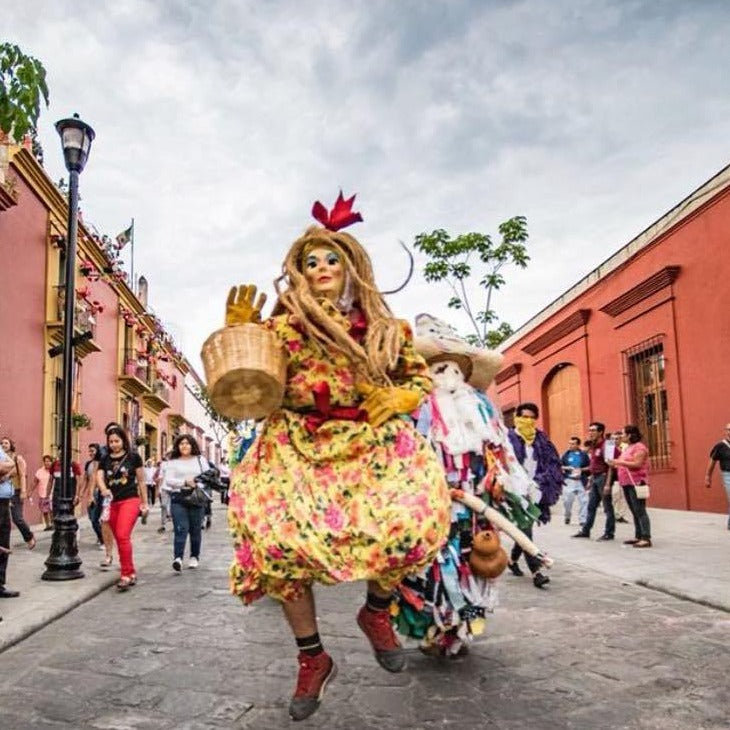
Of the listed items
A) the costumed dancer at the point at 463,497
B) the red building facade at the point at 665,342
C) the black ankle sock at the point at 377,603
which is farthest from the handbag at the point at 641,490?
the black ankle sock at the point at 377,603

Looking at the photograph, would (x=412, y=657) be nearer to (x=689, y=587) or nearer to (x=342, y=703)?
(x=342, y=703)

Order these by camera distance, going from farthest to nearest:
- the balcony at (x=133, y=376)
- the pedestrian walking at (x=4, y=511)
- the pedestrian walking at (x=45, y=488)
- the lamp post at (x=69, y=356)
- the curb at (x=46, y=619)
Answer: the balcony at (x=133, y=376) → the pedestrian walking at (x=45, y=488) → the lamp post at (x=69, y=356) → the pedestrian walking at (x=4, y=511) → the curb at (x=46, y=619)

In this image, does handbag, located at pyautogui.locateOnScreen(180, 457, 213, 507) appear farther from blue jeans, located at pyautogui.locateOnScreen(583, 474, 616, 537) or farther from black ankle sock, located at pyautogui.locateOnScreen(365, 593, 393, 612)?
black ankle sock, located at pyautogui.locateOnScreen(365, 593, 393, 612)

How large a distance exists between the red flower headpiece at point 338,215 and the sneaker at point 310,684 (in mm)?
1761

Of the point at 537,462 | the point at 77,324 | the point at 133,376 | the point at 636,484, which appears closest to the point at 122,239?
the point at 133,376

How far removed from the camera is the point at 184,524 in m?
8.66

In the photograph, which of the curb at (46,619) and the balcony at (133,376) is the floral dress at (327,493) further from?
the balcony at (133,376)

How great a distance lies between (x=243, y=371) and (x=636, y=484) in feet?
26.8

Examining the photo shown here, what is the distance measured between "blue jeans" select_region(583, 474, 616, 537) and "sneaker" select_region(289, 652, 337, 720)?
27.1 feet

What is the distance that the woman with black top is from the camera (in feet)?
25.1

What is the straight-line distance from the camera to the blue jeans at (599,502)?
34.8ft

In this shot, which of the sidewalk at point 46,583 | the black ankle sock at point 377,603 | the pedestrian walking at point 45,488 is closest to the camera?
the black ankle sock at point 377,603

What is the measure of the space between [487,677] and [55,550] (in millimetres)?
5584

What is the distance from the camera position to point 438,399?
4.37 m
